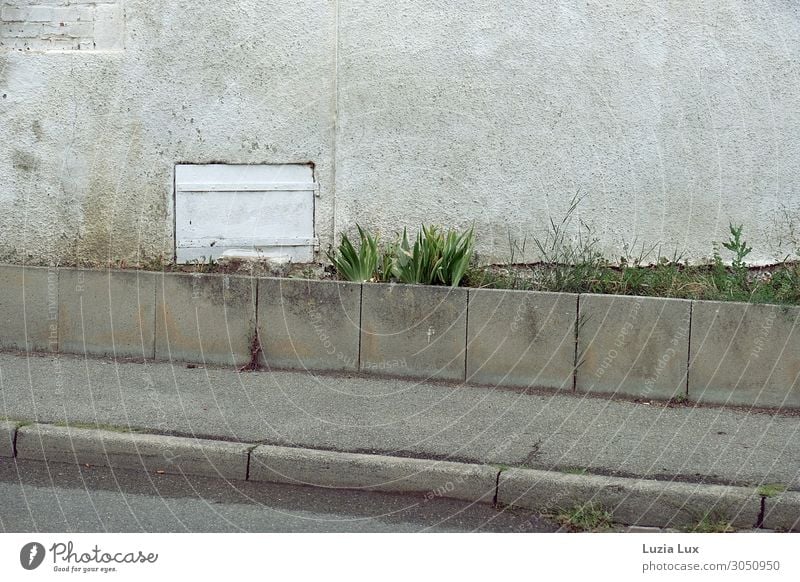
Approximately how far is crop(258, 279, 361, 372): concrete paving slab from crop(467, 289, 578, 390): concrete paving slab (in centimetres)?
83

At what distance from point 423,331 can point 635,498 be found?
96.4 inches

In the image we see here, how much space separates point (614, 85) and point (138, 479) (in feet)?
14.6

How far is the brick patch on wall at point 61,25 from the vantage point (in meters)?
7.76

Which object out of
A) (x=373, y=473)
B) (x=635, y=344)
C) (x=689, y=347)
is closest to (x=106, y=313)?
(x=373, y=473)

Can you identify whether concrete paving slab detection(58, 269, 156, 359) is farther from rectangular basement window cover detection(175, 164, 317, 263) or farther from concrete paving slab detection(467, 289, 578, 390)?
concrete paving slab detection(467, 289, 578, 390)

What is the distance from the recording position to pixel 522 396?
679 centimetres

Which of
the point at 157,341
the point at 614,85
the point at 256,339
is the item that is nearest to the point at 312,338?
the point at 256,339

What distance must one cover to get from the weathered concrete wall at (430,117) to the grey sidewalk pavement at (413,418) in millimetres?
1369

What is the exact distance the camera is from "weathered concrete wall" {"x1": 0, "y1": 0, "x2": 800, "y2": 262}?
7629mm

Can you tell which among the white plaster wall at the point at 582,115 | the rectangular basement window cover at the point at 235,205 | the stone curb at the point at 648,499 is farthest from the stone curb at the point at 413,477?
the white plaster wall at the point at 582,115

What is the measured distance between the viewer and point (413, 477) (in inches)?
206

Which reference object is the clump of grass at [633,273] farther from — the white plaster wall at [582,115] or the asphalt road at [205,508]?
the asphalt road at [205,508]

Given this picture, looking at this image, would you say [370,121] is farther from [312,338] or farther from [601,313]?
[601,313]

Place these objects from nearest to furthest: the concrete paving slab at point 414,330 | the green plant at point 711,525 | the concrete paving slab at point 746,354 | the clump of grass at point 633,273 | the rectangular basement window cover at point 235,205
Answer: the green plant at point 711,525 < the concrete paving slab at point 746,354 < the concrete paving slab at point 414,330 < the clump of grass at point 633,273 < the rectangular basement window cover at point 235,205
